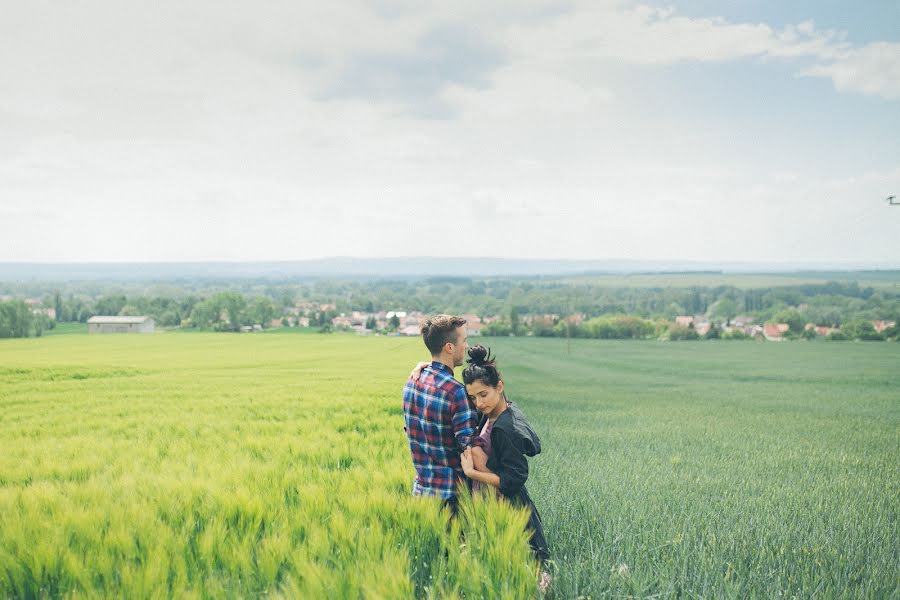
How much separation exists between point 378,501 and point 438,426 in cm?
68

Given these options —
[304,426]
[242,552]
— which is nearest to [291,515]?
[242,552]

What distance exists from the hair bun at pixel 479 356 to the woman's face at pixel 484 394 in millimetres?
142

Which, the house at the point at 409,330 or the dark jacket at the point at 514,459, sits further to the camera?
the house at the point at 409,330

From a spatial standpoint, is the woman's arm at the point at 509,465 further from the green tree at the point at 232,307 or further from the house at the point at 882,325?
the house at the point at 882,325

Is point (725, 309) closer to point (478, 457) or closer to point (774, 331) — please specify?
point (774, 331)

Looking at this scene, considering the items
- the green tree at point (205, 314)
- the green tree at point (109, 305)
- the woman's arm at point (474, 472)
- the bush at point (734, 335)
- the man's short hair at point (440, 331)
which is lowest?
the bush at point (734, 335)

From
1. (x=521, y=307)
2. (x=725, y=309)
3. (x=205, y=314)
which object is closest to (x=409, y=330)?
(x=521, y=307)

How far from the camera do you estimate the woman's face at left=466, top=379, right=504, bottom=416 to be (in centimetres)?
375

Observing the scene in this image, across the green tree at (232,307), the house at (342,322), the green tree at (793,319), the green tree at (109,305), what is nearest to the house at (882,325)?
the green tree at (793,319)

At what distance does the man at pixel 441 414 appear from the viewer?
3.82 m

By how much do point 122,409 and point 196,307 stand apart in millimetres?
61274

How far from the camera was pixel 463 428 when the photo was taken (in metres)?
3.83

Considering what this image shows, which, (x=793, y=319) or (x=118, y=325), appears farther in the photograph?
(x=793, y=319)

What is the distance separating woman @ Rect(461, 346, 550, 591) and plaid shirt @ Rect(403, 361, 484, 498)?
122 millimetres
